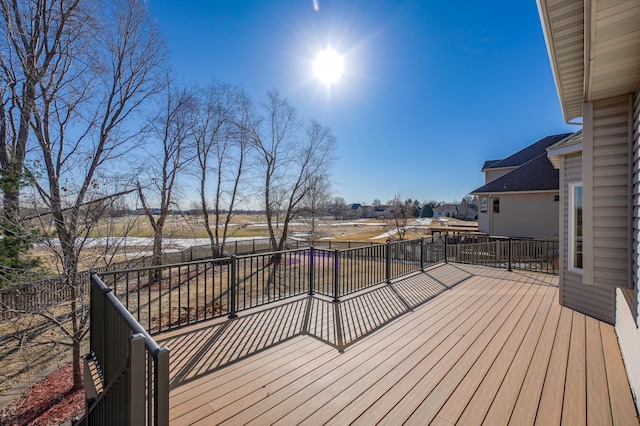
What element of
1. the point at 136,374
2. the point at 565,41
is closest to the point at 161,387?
the point at 136,374

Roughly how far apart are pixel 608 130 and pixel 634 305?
5.66ft

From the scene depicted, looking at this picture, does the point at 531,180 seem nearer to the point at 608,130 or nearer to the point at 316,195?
the point at 316,195

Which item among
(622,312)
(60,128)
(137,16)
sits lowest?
(622,312)

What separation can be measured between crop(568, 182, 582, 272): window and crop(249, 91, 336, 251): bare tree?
11925 millimetres

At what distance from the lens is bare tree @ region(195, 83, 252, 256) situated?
45.2 feet

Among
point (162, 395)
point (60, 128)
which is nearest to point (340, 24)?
point (60, 128)

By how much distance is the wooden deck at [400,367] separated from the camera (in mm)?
1963

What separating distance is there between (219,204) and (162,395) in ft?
46.9

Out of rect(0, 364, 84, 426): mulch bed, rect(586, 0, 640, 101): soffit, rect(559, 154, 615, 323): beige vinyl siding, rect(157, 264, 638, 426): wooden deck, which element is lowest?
rect(0, 364, 84, 426): mulch bed

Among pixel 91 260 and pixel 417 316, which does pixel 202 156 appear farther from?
pixel 417 316

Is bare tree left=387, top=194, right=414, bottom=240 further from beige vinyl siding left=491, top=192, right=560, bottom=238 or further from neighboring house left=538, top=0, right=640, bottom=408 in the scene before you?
neighboring house left=538, top=0, right=640, bottom=408

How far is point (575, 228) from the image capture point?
13.8ft

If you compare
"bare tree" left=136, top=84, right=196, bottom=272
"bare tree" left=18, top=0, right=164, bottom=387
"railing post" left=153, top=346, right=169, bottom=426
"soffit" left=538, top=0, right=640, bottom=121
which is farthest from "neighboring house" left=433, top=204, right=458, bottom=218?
"railing post" left=153, top=346, right=169, bottom=426

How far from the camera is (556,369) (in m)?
2.55
